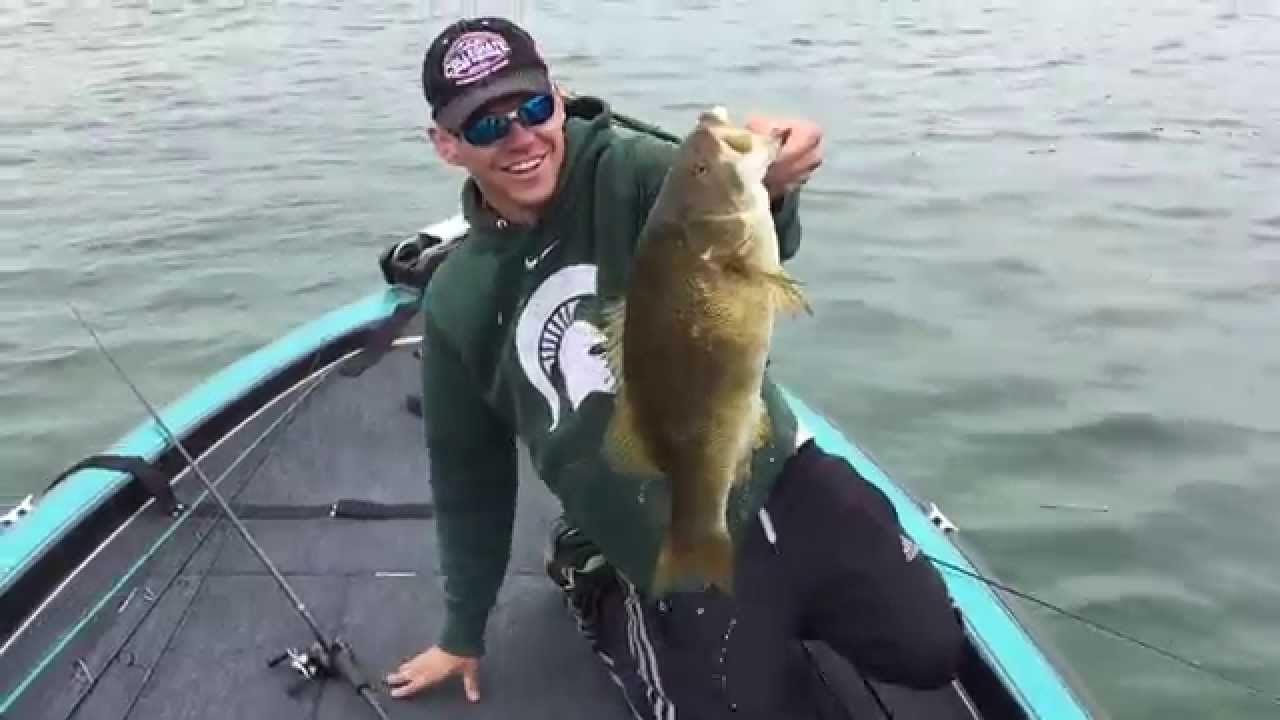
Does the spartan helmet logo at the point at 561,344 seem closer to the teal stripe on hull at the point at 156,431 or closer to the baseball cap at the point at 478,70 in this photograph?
the baseball cap at the point at 478,70

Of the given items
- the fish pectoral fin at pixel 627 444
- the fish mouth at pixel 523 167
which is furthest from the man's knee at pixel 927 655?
the fish mouth at pixel 523 167

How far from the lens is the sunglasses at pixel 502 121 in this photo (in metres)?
2.91

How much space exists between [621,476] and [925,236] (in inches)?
251

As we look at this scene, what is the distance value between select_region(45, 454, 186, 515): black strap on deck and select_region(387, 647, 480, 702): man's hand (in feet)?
4.17

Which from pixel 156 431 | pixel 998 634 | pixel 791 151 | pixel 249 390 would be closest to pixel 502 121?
pixel 791 151

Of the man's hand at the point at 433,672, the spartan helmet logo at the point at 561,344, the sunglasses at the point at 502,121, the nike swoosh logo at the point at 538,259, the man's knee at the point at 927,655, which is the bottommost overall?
the man's hand at the point at 433,672

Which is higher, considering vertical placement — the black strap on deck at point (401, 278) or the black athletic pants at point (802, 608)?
the black athletic pants at point (802, 608)

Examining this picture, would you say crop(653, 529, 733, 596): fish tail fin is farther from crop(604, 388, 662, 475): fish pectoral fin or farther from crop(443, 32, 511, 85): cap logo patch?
crop(443, 32, 511, 85): cap logo patch

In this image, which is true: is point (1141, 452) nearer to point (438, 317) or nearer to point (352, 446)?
point (352, 446)

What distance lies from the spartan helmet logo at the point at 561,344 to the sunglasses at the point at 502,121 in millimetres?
372

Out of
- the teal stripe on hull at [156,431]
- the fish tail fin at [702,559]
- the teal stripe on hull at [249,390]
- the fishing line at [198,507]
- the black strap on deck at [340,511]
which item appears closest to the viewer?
the fish tail fin at [702,559]

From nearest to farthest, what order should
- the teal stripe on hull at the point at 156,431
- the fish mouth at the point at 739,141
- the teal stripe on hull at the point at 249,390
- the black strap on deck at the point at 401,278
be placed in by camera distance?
the fish mouth at the point at 739,141
the teal stripe on hull at the point at 249,390
the teal stripe on hull at the point at 156,431
the black strap on deck at the point at 401,278

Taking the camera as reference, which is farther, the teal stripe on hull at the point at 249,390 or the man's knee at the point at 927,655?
the teal stripe on hull at the point at 249,390

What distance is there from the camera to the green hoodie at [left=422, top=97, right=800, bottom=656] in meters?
3.09
